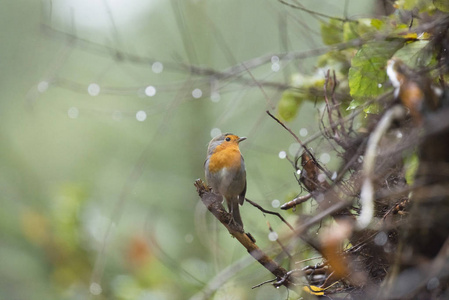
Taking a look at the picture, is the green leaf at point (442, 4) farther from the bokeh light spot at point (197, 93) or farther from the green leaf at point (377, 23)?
the bokeh light spot at point (197, 93)

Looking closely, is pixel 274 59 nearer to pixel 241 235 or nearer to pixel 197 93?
pixel 197 93

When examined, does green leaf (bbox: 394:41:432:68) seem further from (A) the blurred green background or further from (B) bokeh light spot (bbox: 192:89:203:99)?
(A) the blurred green background

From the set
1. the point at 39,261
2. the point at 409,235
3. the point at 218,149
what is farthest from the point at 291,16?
the point at 39,261

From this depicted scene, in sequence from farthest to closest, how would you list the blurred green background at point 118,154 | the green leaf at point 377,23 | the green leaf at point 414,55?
1. the blurred green background at point 118,154
2. the green leaf at point 377,23
3. the green leaf at point 414,55

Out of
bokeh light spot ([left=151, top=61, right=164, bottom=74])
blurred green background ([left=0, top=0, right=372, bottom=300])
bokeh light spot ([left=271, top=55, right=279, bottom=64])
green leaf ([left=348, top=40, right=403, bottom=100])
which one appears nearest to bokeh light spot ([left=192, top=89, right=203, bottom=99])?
bokeh light spot ([left=151, top=61, right=164, bottom=74])

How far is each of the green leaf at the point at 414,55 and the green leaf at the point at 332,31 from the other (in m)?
0.43

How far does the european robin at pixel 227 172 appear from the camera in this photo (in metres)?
2.55

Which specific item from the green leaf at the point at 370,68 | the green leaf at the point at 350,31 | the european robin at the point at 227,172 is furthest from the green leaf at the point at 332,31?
the european robin at the point at 227,172

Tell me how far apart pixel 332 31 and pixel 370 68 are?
449 mm

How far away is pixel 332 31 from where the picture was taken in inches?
84.0

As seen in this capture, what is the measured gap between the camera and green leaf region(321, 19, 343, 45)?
212cm

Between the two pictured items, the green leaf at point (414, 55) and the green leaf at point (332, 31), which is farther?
the green leaf at point (332, 31)

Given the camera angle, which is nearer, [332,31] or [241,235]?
[241,235]

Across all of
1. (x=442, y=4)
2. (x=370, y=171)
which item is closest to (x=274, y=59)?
(x=442, y=4)
